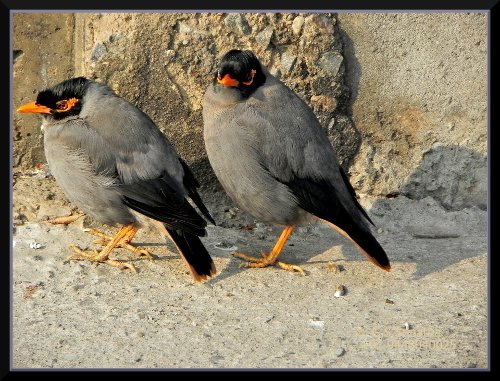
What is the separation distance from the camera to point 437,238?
6.95m

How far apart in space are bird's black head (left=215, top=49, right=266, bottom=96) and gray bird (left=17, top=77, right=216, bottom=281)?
66 cm

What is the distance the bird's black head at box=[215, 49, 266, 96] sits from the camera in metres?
6.07

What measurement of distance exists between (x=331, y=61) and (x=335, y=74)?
0.12m

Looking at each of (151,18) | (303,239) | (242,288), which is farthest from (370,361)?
(151,18)

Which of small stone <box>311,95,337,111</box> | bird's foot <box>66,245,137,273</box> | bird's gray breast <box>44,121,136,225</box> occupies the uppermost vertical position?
small stone <box>311,95,337,111</box>

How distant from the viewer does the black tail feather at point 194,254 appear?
579cm

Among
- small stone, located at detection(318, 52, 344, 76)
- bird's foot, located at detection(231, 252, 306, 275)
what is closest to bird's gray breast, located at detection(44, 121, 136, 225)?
bird's foot, located at detection(231, 252, 306, 275)

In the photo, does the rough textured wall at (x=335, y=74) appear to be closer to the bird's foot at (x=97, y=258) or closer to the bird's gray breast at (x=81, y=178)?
the bird's gray breast at (x=81, y=178)

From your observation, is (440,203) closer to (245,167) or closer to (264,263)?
(264,263)

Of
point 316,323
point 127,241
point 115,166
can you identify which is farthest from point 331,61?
point 316,323

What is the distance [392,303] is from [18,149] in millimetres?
3514

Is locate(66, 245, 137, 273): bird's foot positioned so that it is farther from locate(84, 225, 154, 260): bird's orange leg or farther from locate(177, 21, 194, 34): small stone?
locate(177, 21, 194, 34): small stone

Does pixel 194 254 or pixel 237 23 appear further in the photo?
pixel 237 23

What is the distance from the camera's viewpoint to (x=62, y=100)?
612cm
